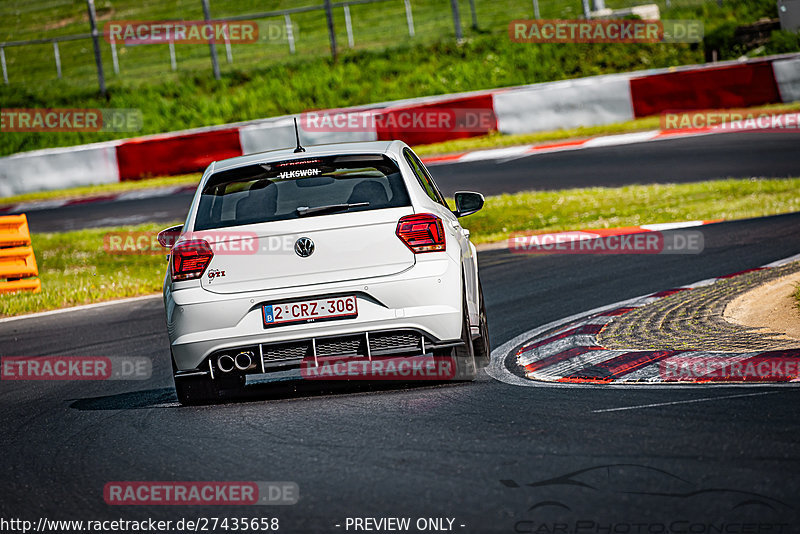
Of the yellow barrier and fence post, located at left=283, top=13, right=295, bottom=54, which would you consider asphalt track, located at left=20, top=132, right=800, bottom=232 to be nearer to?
the yellow barrier

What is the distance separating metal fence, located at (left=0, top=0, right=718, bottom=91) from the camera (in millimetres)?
31219

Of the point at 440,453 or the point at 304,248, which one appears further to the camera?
the point at 304,248

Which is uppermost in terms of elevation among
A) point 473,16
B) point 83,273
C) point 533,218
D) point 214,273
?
point 473,16

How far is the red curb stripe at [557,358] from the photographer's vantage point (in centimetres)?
759

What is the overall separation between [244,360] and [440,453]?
1849 millimetres

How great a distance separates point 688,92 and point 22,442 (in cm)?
1846

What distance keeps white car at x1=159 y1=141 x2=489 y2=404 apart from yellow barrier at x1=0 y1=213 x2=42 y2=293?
28.8 feet

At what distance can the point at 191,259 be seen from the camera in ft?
22.8

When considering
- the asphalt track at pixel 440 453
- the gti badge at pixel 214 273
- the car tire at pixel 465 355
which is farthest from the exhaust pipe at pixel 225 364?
the car tire at pixel 465 355

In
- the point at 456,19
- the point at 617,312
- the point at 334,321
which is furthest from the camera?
the point at 456,19

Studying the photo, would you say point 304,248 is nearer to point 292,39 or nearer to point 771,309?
point 771,309

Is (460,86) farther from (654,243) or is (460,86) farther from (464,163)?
(654,243)

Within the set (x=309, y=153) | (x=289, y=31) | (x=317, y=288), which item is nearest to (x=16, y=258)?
(x=309, y=153)

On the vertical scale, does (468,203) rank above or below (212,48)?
below
